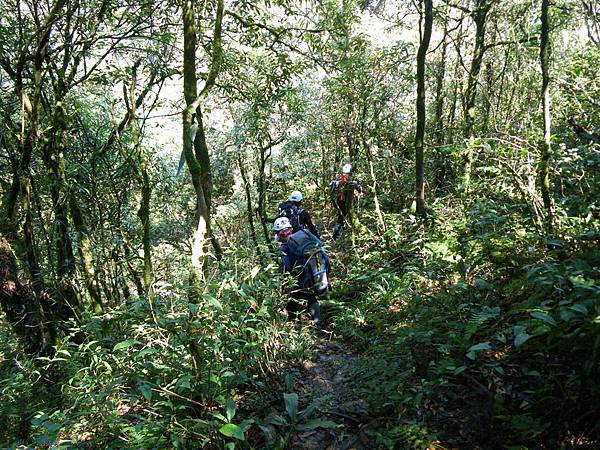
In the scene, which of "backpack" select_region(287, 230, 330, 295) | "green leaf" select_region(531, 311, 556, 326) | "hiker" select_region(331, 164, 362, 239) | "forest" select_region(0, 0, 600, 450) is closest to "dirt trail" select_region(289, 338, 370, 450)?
"forest" select_region(0, 0, 600, 450)

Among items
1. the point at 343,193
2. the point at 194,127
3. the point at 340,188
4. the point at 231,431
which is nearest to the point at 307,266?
the point at 194,127

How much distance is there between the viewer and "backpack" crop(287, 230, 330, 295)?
554cm

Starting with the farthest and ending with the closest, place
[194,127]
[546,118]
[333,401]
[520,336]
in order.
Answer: [546,118] → [194,127] → [333,401] → [520,336]

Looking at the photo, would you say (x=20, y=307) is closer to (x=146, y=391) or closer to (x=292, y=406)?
(x=146, y=391)

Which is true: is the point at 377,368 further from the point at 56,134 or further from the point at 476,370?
the point at 56,134

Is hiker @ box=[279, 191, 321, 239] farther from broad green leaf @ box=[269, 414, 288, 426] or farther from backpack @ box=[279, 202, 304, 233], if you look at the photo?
broad green leaf @ box=[269, 414, 288, 426]

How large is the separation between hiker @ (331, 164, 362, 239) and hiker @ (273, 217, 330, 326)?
288 cm

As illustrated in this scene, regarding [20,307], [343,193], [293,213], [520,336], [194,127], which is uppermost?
[194,127]

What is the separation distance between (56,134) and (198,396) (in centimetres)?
479

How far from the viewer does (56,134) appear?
5.89 meters

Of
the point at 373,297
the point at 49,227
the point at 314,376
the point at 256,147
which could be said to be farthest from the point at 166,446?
the point at 256,147

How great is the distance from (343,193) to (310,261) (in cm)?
394

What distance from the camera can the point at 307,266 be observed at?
555 cm

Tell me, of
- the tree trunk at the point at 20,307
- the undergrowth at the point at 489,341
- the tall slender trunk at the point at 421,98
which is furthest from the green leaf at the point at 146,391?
the tall slender trunk at the point at 421,98
